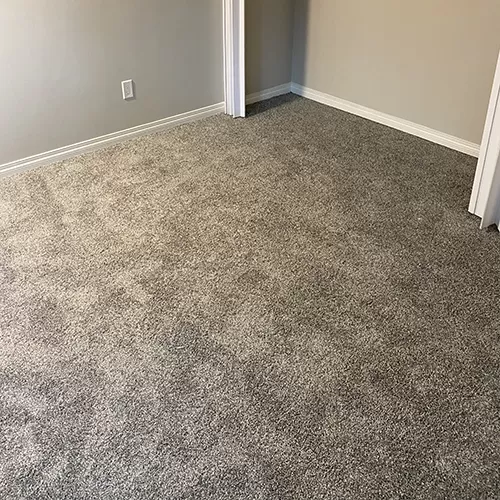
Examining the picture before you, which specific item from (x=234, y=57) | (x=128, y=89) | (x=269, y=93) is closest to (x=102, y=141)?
(x=128, y=89)

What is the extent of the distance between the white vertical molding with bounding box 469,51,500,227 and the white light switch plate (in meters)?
1.96

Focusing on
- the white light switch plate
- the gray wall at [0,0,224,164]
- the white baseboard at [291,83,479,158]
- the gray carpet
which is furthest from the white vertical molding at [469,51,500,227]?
the white light switch plate

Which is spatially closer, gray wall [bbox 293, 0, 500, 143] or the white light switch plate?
gray wall [bbox 293, 0, 500, 143]

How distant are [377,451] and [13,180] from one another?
2.36 m

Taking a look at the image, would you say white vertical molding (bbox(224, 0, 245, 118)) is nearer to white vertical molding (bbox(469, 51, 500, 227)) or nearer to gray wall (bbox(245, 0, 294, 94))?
gray wall (bbox(245, 0, 294, 94))

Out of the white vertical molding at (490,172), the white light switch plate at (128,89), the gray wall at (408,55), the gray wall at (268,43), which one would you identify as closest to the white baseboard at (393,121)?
the gray wall at (408,55)

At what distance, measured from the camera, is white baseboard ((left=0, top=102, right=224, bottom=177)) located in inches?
127

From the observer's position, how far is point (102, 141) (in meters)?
3.49

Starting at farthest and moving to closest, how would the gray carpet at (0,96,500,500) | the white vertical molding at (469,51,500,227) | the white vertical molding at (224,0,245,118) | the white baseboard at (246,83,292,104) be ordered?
1. the white baseboard at (246,83,292,104)
2. the white vertical molding at (224,0,245,118)
3. the white vertical molding at (469,51,500,227)
4. the gray carpet at (0,96,500,500)

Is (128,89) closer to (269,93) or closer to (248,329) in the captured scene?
(269,93)

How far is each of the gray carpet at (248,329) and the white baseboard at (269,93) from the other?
860 mm

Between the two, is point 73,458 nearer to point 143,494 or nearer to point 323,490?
point 143,494

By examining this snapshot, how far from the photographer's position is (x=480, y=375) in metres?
1.94

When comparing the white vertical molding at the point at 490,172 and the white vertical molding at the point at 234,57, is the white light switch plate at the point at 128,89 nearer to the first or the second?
the white vertical molding at the point at 234,57
